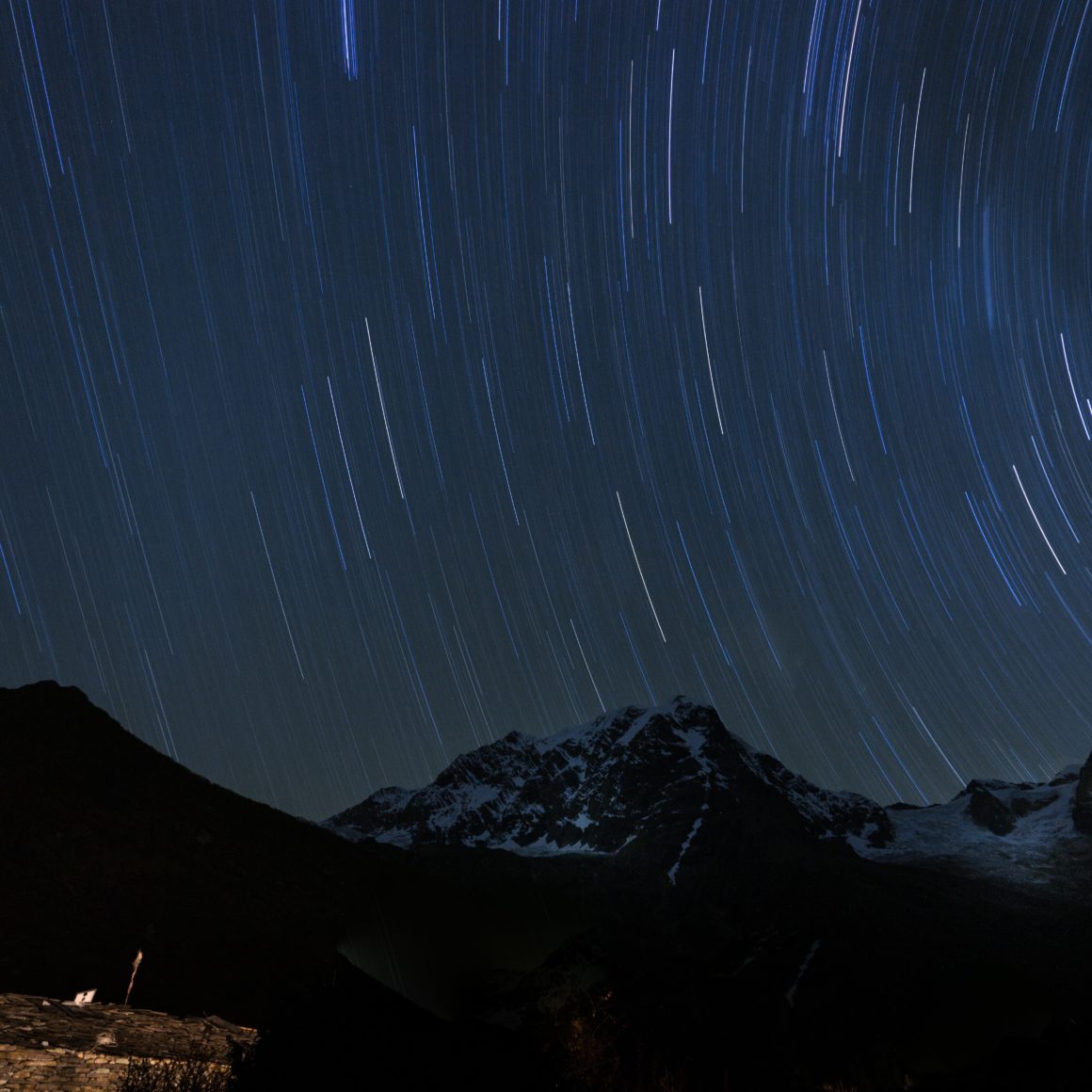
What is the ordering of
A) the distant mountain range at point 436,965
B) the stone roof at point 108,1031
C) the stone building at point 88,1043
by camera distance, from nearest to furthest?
the stone building at point 88,1043
the stone roof at point 108,1031
the distant mountain range at point 436,965

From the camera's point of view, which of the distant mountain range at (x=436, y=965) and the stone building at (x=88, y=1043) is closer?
the stone building at (x=88, y=1043)

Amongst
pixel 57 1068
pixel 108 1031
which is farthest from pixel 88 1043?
pixel 108 1031

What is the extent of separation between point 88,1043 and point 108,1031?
1.13 m

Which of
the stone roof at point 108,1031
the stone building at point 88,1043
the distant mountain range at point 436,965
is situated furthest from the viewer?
the distant mountain range at point 436,965

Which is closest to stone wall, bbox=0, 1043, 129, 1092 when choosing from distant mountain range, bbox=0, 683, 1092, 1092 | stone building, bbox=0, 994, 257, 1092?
stone building, bbox=0, 994, 257, 1092

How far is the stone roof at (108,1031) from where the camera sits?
14.0 m

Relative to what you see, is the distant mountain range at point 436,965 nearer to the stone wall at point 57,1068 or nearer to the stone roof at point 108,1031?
the stone roof at point 108,1031

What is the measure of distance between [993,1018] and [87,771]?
9773 centimetres

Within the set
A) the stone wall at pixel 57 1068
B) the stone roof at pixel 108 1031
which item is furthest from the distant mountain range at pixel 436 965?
the stone wall at pixel 57 1068

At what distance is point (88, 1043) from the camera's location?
47.0 ft

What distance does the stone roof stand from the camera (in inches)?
550

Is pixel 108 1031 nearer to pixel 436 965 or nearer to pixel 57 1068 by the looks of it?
pixel 57 1068

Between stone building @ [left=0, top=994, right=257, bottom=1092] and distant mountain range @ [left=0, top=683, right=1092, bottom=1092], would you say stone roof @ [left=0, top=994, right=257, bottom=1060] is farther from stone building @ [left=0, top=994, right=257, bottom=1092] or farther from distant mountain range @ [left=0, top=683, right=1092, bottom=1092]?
distant mountain range @ [left=0, top=683, right=1092, bottom=1092]

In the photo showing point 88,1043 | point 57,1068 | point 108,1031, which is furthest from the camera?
point 108,1031
